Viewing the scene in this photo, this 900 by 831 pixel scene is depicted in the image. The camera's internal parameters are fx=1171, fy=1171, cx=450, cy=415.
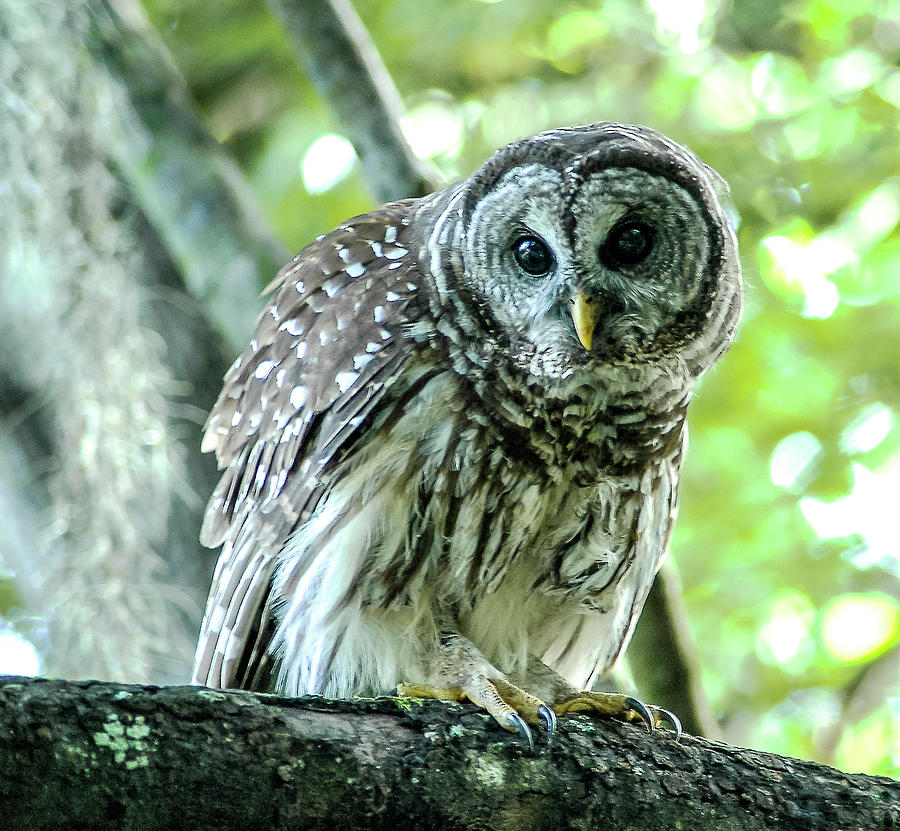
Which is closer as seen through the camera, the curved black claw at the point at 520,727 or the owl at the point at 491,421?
the curved black claw at the point at 520,727

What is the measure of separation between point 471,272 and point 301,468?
0.69 meters

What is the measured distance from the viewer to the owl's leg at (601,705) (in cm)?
267

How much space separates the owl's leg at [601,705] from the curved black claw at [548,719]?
0.29m

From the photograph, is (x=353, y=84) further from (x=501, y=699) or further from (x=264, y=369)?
(x=501, y=699)

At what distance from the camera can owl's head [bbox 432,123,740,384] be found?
9.36ft

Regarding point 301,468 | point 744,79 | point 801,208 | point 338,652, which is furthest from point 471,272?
point 744,79

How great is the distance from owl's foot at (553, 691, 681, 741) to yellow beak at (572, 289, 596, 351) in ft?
2.70

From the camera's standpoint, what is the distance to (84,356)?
429 centimetres

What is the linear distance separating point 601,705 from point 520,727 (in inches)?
16.9

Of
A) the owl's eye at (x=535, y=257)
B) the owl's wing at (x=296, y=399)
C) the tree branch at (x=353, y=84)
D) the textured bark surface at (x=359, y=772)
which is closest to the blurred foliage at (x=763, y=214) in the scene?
the tree branch at (x=353, y=84)

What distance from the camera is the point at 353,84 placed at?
3750 millimetres

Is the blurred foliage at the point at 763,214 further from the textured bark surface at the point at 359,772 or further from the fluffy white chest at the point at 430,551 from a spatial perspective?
the textured bark surface at the point at 359,772

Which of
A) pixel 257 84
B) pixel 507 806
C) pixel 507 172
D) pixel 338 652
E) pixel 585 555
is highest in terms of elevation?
pixel 257 84

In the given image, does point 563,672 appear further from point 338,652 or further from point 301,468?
point 301,468
